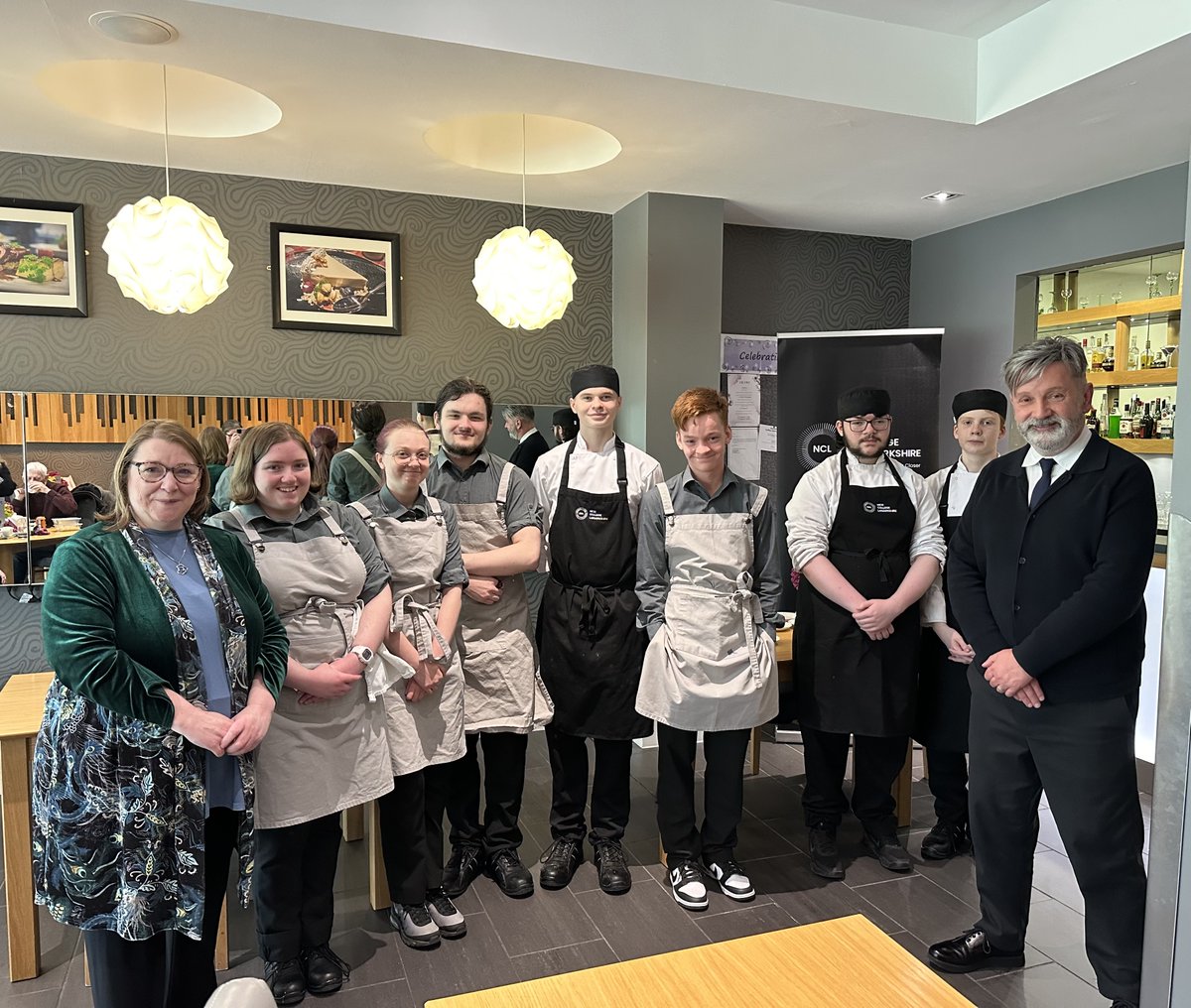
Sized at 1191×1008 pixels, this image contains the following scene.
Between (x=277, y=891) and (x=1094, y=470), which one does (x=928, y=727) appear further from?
(x=277, y=891)

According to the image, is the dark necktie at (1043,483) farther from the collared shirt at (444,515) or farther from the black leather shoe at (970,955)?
the collared shirt at (444,515)

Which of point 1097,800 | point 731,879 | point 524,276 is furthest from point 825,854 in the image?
point 524,276

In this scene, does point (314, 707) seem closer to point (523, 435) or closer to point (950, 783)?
point (950, 783)

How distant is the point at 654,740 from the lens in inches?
175

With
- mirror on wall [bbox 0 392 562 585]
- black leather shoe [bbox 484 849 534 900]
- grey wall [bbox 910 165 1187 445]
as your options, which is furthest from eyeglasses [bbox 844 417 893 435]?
mirror on wall [bbox 0 392 562 585]

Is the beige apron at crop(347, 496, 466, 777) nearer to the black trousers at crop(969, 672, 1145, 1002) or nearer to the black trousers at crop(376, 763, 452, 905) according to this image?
the black trousers at crop(376, 763, 452, 905)

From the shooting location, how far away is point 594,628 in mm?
2939

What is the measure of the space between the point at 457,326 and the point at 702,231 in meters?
1.34

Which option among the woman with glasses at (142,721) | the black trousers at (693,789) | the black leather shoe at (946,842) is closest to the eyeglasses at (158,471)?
the woman with glasses at (142,721)

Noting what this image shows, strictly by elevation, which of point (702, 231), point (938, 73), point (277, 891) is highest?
point (938, 73)

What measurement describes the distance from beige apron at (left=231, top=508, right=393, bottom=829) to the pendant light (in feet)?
4.86

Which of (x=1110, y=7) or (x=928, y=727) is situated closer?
(x=1110, y=7)

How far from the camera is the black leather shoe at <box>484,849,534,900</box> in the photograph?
9.43 ft

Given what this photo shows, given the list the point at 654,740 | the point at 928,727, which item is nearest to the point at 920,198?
the point at 928,727
